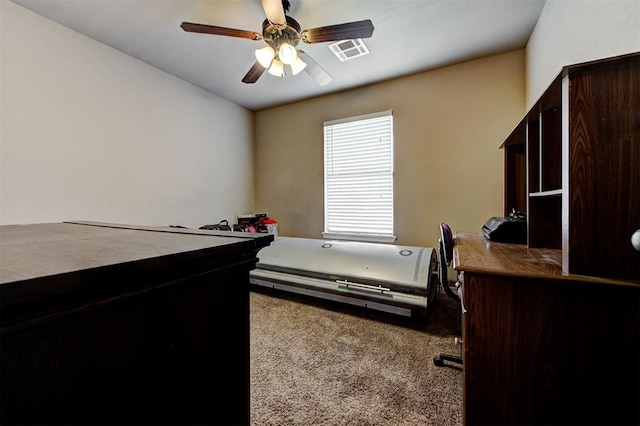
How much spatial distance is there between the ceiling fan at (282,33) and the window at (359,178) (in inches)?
58.1

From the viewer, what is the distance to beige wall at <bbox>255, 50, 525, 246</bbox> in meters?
2.84

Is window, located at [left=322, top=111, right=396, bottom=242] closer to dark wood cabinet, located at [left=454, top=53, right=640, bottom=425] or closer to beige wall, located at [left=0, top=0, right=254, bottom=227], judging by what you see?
beige wall, located at [left=0, top=0, right=254, bottom=227]

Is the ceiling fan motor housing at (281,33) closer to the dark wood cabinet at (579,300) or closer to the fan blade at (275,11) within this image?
the fan blade at (275,11)

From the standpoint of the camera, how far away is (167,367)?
592 mm

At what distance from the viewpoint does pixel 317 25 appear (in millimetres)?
2338

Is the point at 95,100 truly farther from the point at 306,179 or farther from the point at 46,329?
the point at 46,329

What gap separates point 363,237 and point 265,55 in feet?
8.19

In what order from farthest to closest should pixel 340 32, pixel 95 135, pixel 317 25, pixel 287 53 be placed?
pixel 95 135
pixel 317 25
pixel 287 53
pixel 340 32

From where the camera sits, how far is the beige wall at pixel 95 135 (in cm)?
211

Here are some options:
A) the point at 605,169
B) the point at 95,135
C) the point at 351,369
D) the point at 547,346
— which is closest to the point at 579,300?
the point at 547,346

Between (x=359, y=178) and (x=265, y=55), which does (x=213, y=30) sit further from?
(x=359, y=178)

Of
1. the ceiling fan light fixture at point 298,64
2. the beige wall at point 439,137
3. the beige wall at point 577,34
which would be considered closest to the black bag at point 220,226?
the beige wall at point 439,137

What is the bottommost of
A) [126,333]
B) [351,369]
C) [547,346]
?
[351,369]

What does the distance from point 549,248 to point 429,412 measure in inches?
45.5
